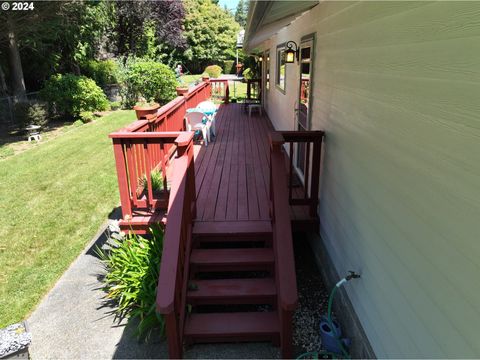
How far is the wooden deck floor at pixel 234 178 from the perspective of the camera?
13.3 feet

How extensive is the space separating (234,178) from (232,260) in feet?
6.29

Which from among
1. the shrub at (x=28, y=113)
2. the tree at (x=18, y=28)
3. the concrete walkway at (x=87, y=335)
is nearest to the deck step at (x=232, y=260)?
the concrete walkway at (x=87, y=335)

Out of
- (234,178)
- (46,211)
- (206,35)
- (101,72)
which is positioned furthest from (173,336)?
(206,35)

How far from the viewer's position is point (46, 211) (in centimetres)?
569

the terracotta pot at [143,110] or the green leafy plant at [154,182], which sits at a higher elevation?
the terracotta pot at [143,110]

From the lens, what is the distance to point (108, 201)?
6039 millimetres

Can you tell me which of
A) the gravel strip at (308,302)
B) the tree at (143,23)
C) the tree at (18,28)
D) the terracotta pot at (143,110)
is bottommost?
the gravel strip at (308,302)

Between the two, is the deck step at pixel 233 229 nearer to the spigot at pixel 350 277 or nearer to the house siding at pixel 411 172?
the house siding at pixel 411 172

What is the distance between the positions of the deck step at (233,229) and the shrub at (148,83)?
1339 cm

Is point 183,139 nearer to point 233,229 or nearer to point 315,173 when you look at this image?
point 233,229

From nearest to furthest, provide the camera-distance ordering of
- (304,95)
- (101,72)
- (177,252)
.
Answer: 1. (177,252)
2. (304,95)
3. (101,72)

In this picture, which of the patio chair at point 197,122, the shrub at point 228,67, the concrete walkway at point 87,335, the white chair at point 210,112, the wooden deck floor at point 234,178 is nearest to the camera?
the concrete walkway at point 87,335

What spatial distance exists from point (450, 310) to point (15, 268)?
4.60 m

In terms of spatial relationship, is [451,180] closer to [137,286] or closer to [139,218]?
[137,286]
